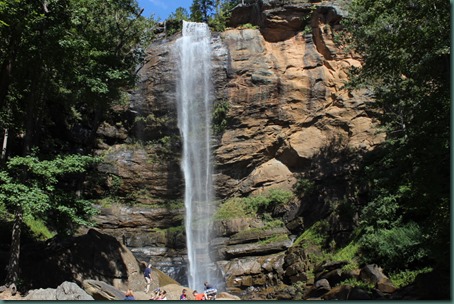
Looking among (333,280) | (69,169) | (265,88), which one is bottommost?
(333,280)

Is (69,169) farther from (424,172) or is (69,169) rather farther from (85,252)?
(424,172)

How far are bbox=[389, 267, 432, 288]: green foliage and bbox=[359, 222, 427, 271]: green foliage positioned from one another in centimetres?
39

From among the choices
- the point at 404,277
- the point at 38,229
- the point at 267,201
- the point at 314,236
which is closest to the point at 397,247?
the point at 404,277

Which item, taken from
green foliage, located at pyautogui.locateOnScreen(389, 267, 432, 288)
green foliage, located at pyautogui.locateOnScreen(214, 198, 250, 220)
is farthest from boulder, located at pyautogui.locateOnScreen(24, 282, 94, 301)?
green foliage, located at pyautogui.locateOnScreen(214, 198, 250, 220)

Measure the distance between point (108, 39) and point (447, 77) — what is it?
14597 millimetres

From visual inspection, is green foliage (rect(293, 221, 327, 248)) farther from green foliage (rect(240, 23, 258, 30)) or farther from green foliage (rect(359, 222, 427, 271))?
green foliage (rect(240, 23, 258, 30))

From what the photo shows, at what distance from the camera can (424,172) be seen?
11.4 meters

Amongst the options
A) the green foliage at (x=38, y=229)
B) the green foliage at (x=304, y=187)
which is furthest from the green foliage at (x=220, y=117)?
the green foliage at (x=38, y=229)

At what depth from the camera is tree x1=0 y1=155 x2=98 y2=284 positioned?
13516mm

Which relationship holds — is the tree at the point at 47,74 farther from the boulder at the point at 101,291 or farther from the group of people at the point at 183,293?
the group of people at the point at 183,293

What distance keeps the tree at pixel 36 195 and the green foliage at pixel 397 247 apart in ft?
35.4

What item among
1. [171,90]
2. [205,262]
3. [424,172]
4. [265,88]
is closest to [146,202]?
[205,262]

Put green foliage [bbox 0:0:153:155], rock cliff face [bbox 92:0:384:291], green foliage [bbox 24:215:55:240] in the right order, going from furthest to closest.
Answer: rock cliff face [bbox 92:0:384:291] < green foliage [bbox 24:215:55:240] < green foliage [bbox 0:0:153:155]

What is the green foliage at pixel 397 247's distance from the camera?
1652 centimetres
